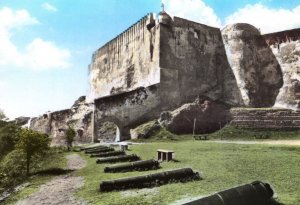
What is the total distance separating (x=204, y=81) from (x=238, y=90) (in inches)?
118

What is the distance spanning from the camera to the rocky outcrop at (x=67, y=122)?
3287 cm

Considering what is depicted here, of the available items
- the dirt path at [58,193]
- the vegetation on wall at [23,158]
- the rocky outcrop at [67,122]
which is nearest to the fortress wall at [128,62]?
the rocky outcrop at [67,122]

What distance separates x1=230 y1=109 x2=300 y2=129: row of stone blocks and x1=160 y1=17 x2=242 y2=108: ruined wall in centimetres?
461

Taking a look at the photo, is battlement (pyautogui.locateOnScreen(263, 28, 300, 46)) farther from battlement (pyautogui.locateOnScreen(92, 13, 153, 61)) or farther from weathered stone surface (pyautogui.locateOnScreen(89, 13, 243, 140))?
battlement (pyautogui.locateOnScreen(92, 13, 153, 61))

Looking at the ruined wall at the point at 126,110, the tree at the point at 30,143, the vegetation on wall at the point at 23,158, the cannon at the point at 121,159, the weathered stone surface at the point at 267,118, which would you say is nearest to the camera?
the vegetation on wall at the point at 23,158

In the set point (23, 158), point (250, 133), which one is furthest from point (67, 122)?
point (250, 133)

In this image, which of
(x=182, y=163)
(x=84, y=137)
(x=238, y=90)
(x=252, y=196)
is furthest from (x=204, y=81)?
(x=252, y=196)

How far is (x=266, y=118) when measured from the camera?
86.0ft

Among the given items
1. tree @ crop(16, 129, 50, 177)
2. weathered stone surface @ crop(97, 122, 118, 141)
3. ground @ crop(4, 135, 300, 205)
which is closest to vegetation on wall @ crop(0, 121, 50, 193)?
tree @ crop(16, 129, 50, 177)

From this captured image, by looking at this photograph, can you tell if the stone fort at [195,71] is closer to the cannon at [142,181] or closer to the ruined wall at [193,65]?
the ruined wall at [193,65]

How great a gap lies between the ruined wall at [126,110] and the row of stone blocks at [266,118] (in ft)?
20.2

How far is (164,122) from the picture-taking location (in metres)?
27.0

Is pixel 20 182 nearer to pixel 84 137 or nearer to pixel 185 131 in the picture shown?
pixel 185 131

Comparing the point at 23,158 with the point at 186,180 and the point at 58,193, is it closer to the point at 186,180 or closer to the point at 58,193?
the point at 58,193
